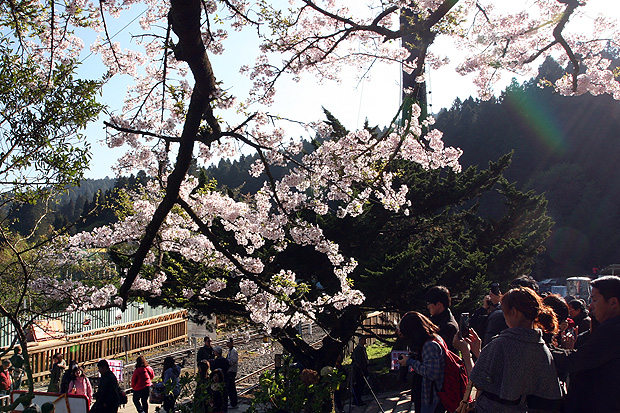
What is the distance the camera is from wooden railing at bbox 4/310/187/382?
13906 mm

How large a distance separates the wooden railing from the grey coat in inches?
464

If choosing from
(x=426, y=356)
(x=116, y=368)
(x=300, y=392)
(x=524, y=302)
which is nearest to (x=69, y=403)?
(x=300, y=392)

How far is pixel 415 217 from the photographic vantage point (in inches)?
539

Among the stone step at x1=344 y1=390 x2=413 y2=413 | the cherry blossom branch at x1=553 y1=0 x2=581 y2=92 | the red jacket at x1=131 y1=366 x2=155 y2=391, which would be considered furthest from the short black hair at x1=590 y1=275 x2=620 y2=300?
the red jacket at x1=131 y1=366 x2=155 y2=391

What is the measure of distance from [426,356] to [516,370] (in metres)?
0.84

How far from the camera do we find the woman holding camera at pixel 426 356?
3.73 m

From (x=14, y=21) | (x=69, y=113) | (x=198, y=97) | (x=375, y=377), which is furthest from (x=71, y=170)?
(x=375, y=377)

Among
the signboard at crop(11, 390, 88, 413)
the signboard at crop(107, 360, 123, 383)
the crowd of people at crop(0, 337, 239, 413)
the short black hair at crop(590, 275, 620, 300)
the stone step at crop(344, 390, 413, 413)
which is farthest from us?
the signboard at crop(107, 360, 123, 383)

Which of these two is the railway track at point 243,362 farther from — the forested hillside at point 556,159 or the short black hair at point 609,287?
the forested hillside at point 556,159

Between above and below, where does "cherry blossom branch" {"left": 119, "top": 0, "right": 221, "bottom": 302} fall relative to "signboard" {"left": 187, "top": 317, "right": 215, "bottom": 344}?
above

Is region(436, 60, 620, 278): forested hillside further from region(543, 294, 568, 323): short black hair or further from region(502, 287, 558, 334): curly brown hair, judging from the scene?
region(502, 287, 558, 334): curly brown hair

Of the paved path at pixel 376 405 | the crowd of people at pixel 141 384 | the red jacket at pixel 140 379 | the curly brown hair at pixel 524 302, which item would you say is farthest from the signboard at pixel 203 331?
the curly brown hair at pixel 524 302

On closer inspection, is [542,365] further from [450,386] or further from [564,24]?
[564,24]

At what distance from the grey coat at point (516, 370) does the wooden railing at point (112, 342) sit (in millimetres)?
11791
